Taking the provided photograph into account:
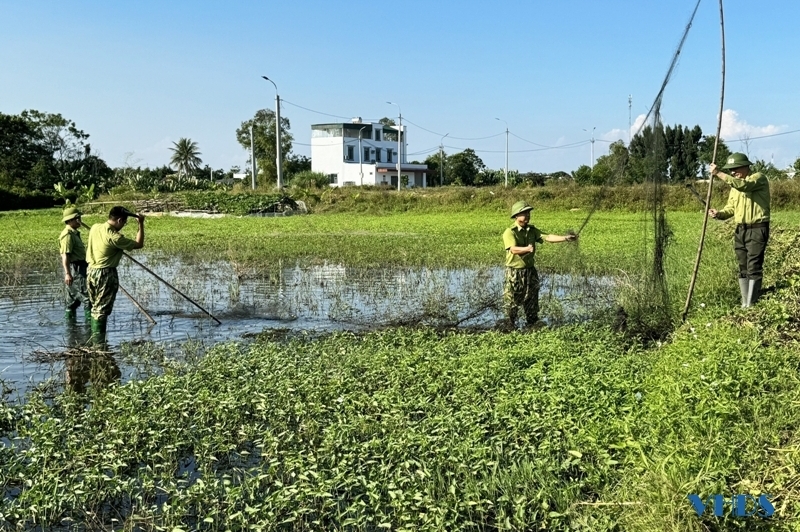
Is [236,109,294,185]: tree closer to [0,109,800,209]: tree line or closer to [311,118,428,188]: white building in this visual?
[0,109,800,209]: tree line

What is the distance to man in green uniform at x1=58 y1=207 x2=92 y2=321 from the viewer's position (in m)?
9.72

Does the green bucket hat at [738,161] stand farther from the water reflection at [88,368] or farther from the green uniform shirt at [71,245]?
Result: the green uniform shirt at [71,245]

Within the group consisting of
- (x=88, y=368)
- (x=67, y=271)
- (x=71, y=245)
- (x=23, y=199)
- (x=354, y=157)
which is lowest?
(x=88, y=368)

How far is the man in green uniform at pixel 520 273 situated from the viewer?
8766 mm

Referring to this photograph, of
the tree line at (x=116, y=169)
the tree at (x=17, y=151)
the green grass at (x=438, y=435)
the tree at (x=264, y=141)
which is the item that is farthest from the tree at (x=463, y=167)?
the green grass at (x=438, y=435)

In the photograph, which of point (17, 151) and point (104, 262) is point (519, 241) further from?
point (17, 151)

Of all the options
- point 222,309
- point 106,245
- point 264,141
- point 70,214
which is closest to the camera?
point 106,245

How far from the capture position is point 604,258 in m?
15.0

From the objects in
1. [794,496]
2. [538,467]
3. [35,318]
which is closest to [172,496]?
[538,467]

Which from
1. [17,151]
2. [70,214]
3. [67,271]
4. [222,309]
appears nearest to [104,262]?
[67,271]

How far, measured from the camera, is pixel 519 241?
29.2 ft

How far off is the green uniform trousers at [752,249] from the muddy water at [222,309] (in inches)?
89.2

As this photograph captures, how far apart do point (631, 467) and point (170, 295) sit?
31.5ft

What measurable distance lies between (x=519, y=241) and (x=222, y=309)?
4.72m
